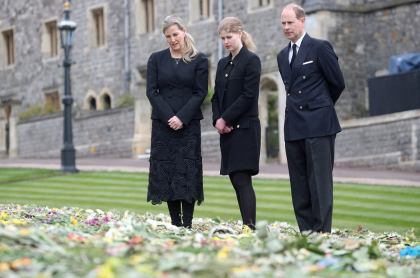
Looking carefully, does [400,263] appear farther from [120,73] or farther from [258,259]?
[120,73]

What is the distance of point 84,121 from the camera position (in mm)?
25391

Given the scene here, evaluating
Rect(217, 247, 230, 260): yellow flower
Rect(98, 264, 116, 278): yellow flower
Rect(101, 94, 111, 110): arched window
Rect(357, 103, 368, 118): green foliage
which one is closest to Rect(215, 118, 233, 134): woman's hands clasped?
Rect(217, 247, 230, 260): yellow flower

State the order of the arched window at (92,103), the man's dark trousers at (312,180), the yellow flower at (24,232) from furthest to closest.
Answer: the arched window at (92,103) → the man's dark trousers at (312,180) → the yellow flower at (24,232)

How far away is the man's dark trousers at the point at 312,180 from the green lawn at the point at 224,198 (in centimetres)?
221

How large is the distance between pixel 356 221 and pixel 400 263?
4.54 m

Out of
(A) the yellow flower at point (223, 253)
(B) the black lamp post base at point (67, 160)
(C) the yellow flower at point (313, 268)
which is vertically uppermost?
(B) the black lamp post base at point (67, 160)

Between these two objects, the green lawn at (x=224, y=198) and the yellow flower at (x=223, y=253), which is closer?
the yellow flower at (x=223, y=253)

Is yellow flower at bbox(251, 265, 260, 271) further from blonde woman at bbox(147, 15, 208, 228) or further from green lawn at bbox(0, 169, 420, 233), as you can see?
green lawn at bbox(0, 169, 420, 233)

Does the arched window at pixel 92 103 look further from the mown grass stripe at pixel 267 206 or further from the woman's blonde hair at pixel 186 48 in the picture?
the woman's blonde hair at pixel 186 48

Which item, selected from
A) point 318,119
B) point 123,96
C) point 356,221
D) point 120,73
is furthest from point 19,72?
point 318,119

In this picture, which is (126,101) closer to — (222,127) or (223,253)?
(222,127)

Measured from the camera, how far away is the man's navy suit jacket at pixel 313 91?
5965 mm

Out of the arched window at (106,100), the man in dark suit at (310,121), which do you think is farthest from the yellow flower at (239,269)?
the arched window at (106,100)

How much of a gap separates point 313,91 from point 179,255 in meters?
2.59
